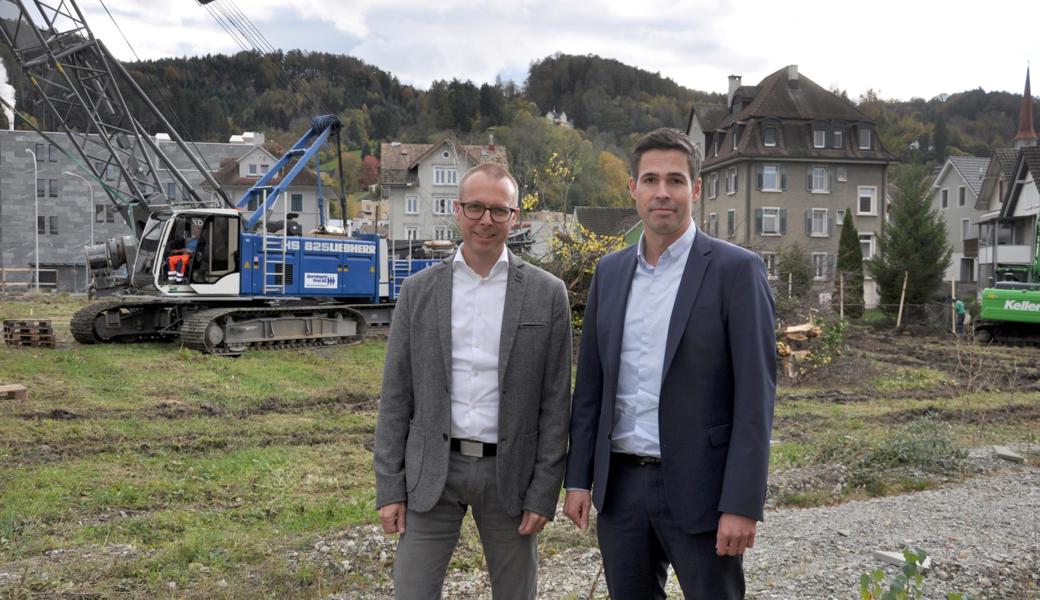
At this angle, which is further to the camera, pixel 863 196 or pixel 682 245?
pixel 863 196

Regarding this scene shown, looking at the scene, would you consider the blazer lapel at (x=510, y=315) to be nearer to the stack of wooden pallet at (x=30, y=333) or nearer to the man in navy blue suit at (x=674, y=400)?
the man in navy blue suit at (x=674, y=400)

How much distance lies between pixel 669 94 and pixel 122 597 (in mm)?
107939

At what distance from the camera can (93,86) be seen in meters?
21.2

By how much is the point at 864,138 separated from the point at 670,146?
150 feet

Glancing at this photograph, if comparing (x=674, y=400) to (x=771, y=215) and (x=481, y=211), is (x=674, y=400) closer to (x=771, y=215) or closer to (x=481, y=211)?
(x=481, y=211)

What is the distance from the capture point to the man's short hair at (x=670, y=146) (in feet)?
10.2

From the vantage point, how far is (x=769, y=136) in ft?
146

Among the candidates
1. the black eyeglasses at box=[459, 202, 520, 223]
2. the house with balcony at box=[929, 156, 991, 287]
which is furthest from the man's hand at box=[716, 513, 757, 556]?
the house with balcony at box=[929, 156, 991, 287]

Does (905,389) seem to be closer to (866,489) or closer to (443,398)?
(866,489)

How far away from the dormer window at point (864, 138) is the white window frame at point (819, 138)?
181 centimetres

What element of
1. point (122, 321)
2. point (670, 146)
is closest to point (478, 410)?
point (670, 146)

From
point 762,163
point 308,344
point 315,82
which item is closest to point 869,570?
point 308,344

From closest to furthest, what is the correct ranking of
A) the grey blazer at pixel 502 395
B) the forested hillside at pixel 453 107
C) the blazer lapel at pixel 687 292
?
the blazer lapel at pixel 687 292 < the grey blazer at pixel 502 395 < the forested hillside at pixel 453 107

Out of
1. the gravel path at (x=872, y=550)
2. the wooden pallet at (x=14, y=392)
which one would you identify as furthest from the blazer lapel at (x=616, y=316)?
the wooden pallet at (x=14, y=392)
